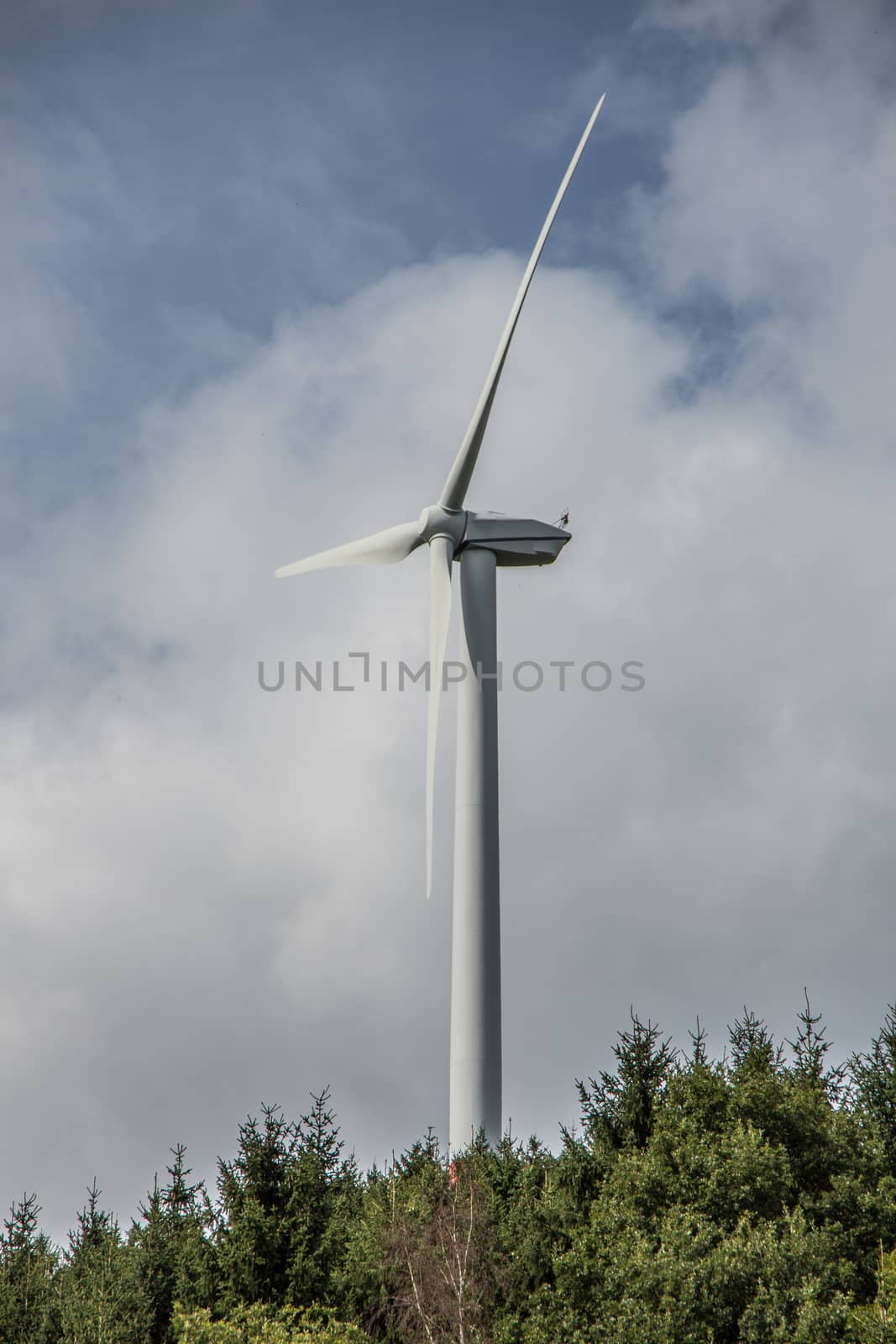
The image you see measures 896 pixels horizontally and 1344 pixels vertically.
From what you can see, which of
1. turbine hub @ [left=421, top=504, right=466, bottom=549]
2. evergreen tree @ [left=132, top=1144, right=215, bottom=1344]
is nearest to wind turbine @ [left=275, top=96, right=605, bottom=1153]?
turbine hub @ [left=421, top=504, right=466, bottom=549]

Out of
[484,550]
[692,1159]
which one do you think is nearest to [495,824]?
[484,550]

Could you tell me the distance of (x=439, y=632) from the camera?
177 ft

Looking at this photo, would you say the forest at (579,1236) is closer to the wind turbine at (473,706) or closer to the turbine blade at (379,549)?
the wind turbine at (473,706)

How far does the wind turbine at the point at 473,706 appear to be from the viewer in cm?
4912

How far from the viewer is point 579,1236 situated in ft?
131

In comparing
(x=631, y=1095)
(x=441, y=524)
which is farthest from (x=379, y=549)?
(x=631, y=1095)

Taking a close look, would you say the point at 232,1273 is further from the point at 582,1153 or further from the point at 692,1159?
the point at 692,1159

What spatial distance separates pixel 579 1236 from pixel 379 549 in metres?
28.3

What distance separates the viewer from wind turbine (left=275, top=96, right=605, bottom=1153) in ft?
161

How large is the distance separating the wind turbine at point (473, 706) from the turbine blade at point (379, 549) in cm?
5

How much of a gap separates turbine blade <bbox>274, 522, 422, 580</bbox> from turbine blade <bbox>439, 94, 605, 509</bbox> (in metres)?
1.75

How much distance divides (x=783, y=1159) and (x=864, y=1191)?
115 inches

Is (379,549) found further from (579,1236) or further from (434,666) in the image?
(579,1236)

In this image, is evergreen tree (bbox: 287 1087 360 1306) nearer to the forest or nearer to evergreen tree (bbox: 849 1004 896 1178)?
the forest
